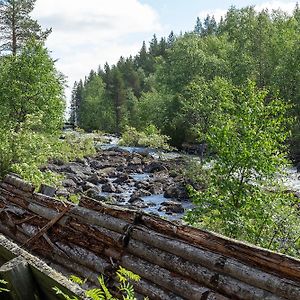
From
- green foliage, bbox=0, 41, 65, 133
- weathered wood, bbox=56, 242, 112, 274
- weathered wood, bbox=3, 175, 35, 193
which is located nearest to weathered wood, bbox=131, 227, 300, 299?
weathered wood, bbox=56, 242, 112, 274

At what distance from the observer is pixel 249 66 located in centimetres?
4850

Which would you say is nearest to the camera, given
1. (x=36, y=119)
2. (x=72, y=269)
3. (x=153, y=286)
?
(x=153, y=286)

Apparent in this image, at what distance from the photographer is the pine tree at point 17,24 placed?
148 feet

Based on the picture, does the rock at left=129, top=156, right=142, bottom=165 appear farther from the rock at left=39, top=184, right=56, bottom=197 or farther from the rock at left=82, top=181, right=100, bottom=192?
the rock at left=39, top=184, right=56, bottom=197

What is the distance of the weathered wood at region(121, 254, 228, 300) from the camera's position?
4.68 meters

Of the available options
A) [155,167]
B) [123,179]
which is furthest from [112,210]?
[155,167]

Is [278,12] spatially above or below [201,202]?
above

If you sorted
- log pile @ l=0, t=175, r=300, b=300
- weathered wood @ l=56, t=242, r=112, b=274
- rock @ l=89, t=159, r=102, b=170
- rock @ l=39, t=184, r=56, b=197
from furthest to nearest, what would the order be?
rock @ l=89, t=159, r=102, b=170, rock @ l=39, t=184, r=56, b=197, weathered wood @ l=56, t=242, r=112, b=274, log pile @ l=0, t=175, r=300, b=300

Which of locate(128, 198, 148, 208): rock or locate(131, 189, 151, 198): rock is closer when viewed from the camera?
locate(128, 198, 148, 208): rock

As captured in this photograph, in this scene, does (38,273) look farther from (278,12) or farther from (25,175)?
(278,12)

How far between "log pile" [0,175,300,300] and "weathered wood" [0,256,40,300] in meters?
2.18

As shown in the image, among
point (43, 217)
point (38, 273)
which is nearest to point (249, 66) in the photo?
point (43, 217)

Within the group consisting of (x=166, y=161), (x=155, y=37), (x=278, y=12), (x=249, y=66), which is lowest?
(x=166, y=161)

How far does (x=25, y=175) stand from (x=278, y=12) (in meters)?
55.0
